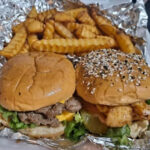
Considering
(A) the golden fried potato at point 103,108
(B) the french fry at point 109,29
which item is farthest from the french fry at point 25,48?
(A) the golden fried potato at point 103,108

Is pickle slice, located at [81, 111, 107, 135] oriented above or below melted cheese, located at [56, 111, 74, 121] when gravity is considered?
below

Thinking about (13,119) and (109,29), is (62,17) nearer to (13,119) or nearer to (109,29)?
(109,29)

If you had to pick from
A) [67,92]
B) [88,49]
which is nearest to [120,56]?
[88,49]

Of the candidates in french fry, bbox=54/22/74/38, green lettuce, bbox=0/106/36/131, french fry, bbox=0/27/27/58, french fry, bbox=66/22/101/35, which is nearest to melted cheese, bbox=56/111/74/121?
green lettuce, bbox=0/106/36/131

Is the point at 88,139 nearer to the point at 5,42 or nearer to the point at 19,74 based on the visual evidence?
the point at 19,74

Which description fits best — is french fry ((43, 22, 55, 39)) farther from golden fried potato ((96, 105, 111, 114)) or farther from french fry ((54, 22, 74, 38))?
golden fried potato ((96, 105, 111, 114))
